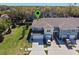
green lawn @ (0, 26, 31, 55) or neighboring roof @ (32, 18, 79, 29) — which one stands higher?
neighboring roof @ (32, 18, 79, 29)

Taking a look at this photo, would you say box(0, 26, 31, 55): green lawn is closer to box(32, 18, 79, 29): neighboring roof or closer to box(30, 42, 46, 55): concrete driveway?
box(30, 42, 46, 55): concrete driveway

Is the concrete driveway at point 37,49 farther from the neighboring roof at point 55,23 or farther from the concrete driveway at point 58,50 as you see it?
the neighboring roof at point 55,23

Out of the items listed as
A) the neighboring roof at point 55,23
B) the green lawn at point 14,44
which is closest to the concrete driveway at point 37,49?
the green lawn at point 14,44

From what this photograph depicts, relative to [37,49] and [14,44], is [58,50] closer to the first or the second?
[37,49]

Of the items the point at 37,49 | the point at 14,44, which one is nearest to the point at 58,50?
the point at 37,49

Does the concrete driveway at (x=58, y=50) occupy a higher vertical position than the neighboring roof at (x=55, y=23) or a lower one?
lower

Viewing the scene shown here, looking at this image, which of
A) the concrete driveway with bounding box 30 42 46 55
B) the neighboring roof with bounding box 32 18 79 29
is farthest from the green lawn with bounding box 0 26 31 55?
the neighboring roof with bounding box 32 18 79 29
